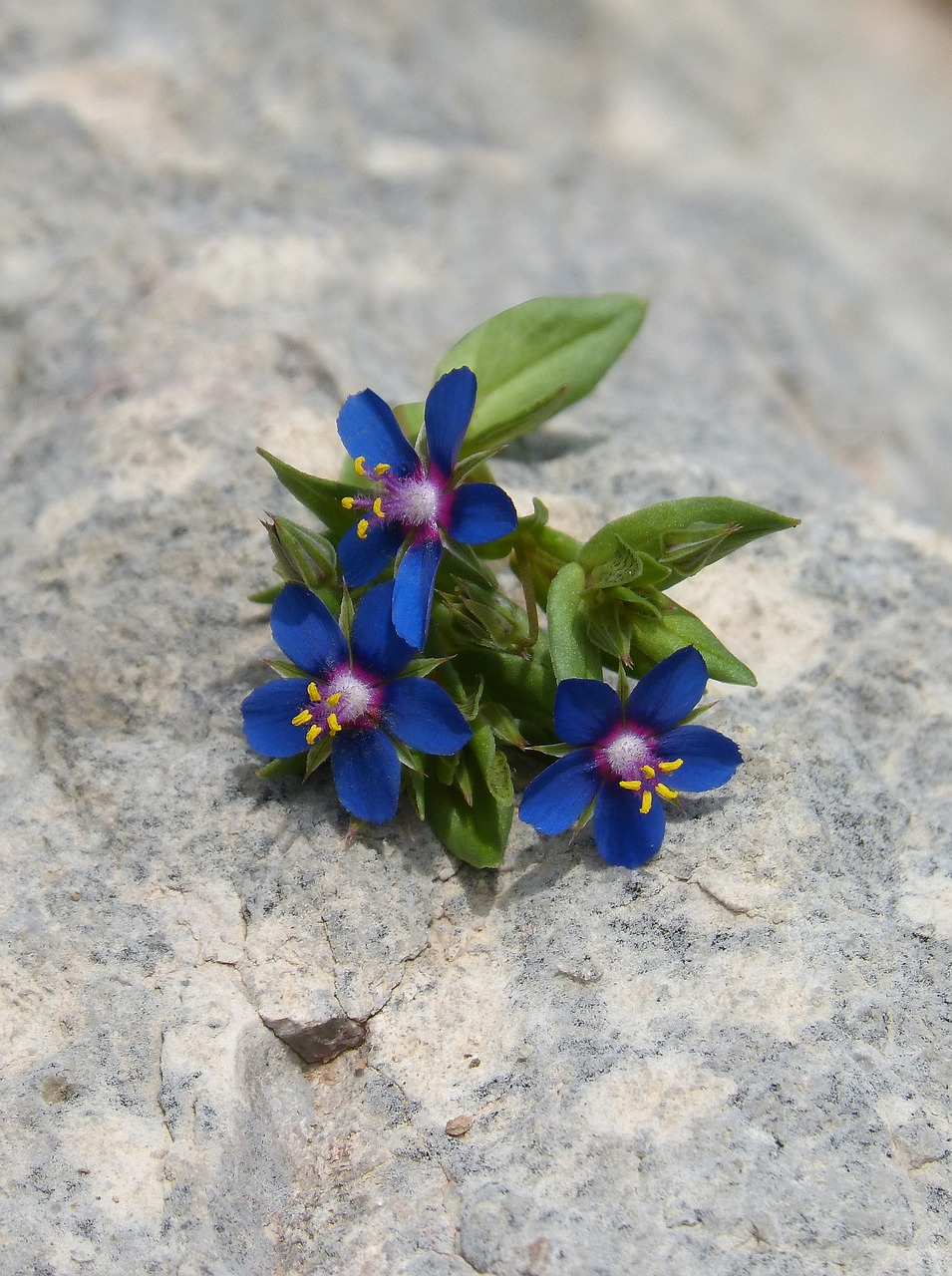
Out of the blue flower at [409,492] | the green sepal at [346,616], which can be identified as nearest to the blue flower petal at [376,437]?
the blue flower at [409,492]

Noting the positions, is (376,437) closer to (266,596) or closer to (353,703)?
(266,596)

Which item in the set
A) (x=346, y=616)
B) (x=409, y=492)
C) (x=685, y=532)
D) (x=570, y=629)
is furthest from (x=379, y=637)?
(x=685, y=532)

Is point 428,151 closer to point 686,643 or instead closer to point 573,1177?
point 686,643

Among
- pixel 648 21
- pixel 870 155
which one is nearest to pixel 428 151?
pixel 648 21

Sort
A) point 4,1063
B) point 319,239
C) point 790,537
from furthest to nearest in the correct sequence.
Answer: point 319,239 < point 790,537 < point 4,1063

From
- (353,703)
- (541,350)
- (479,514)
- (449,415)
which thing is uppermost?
(449,415)

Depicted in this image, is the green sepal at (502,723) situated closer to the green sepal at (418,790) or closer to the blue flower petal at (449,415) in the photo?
the green sepal at (418,790)
